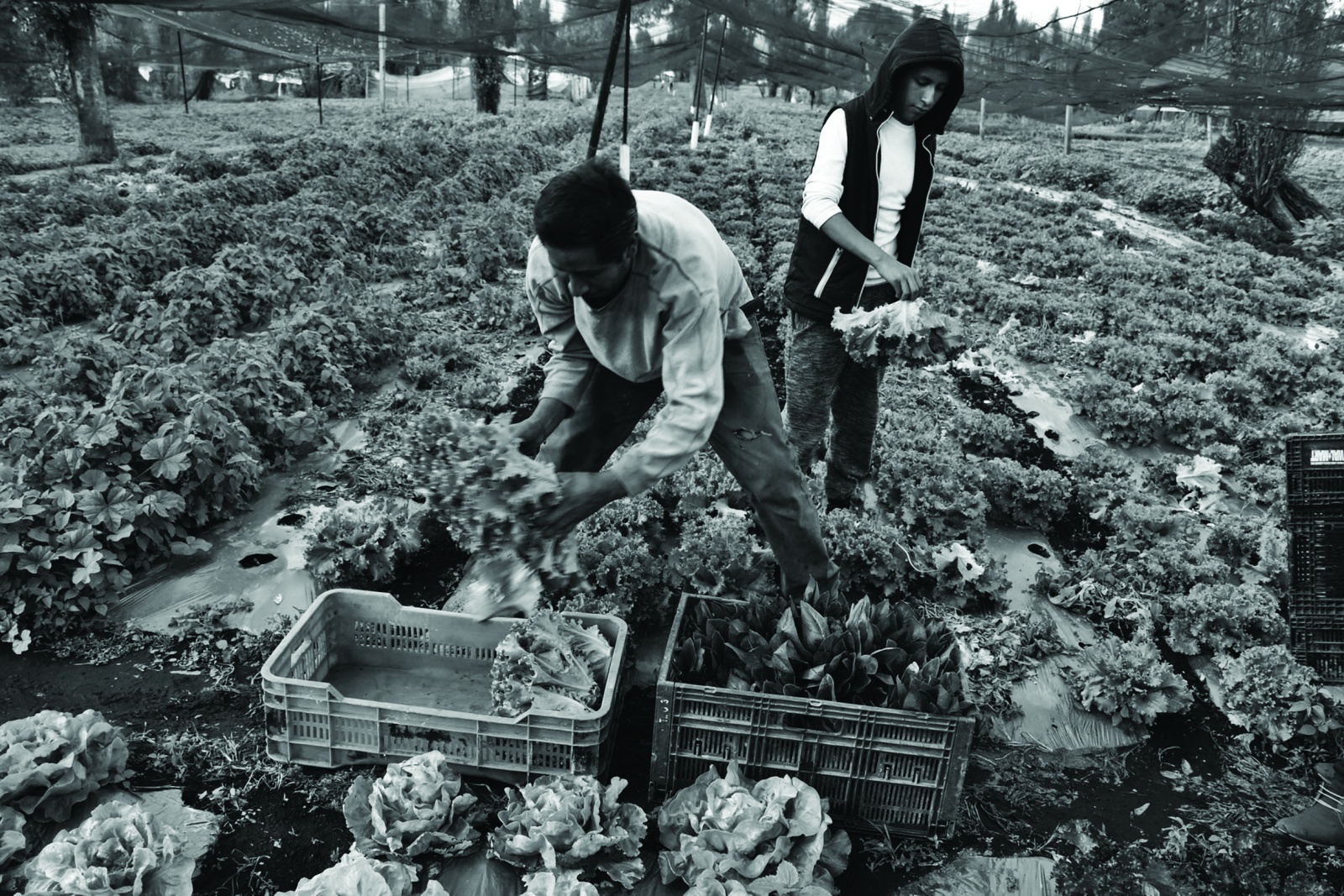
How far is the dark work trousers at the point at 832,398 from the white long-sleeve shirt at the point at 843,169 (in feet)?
1.49

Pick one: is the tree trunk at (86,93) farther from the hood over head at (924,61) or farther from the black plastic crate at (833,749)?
the black plastic crate at (833,749)

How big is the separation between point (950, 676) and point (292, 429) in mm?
4123

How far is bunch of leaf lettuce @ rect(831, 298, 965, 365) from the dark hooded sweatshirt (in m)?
0.13

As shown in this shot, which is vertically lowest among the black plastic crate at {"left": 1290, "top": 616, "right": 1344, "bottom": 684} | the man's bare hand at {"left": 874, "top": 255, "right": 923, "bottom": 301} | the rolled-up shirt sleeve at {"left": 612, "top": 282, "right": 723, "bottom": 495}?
the black plastic crate at {"left": 1290, "top": 616, "right": 1344, "bottom": 684}

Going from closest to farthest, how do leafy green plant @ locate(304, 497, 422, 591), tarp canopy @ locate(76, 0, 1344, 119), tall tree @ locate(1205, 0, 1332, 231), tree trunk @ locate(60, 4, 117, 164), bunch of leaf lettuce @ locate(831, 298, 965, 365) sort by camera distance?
bunch of leaf lettuce @ locate(831, 298, 965, 365)
leafy green plant @ locate(304, 497, 422, 591)
tall tree @ locate(1205, 0, 1332, 231)
tarp canopy @ locate(76, 0, 1344, 119)
tree trunk @ locate(60, 4, 117, 164)

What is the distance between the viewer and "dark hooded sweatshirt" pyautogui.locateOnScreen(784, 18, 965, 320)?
3.39m

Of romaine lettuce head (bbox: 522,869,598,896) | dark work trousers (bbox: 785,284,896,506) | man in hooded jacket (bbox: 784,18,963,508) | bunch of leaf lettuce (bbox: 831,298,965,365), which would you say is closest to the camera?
romaine lettuce head (bbox: 522,869,598,896)

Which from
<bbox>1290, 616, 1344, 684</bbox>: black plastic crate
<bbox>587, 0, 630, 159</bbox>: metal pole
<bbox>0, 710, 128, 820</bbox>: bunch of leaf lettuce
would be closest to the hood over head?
<bbox>1290, 616, 1344, 684</bbox>: black plastic crate

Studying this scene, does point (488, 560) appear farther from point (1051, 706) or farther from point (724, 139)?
point (724, 139)

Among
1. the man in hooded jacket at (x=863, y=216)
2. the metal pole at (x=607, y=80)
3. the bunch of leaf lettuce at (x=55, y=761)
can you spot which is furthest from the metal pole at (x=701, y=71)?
the bunch of leaf lettuce at (x=55, y=761)

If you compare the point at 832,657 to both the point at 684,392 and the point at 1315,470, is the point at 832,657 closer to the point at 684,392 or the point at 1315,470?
the point at 684,392

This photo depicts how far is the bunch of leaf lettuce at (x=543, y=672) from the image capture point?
3004 millimetres

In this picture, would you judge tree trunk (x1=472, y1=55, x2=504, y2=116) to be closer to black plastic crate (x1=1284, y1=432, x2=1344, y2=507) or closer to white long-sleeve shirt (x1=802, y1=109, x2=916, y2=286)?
white long-sleeve shirt (x1=802, y1=109, x2=916, y2=286)

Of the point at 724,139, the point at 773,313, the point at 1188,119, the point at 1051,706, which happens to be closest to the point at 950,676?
the point at 1051,706
